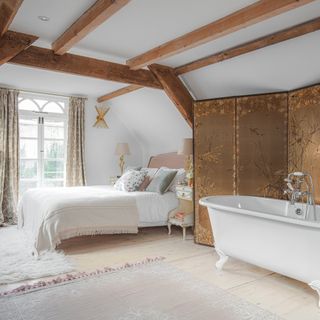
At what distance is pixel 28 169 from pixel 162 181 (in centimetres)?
274

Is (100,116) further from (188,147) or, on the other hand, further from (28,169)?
(188,147)

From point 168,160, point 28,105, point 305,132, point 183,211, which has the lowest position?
point 183,211

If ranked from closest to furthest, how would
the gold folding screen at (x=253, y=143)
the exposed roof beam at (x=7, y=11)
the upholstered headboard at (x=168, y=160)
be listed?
1. the exposed roof beam at (x=7, y=11)
2. the gold folding screen at (x=253, y=143)
3. the upholstered headboard at (x=168, y=160)

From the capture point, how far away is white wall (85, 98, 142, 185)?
6527mm

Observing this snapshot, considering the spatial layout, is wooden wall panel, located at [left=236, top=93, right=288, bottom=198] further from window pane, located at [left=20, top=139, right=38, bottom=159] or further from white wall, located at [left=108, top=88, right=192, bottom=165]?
window pane, located at [left=20, top=139, right=38, bottom=159]

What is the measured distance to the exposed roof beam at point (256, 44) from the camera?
3041mm

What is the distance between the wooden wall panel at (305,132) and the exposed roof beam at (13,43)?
9.97ft

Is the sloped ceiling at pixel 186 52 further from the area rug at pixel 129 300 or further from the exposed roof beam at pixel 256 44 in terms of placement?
the area rug at pixel 129 300

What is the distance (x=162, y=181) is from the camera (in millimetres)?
4863

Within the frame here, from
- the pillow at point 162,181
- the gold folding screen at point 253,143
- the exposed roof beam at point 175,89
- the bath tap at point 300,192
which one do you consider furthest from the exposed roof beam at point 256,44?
the pillow at point 162,181

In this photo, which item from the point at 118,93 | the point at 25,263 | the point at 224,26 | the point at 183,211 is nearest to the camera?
the point at 224,26

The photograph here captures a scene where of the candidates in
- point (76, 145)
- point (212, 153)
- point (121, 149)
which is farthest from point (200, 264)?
point (76, 145)

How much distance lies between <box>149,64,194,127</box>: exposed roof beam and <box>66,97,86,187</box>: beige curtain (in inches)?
90.6

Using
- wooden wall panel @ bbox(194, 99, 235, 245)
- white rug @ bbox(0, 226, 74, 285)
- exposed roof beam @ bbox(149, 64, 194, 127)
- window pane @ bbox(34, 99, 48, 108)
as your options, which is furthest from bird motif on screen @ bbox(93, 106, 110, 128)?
white rug @ bbox(0, 226, 74, 285)
